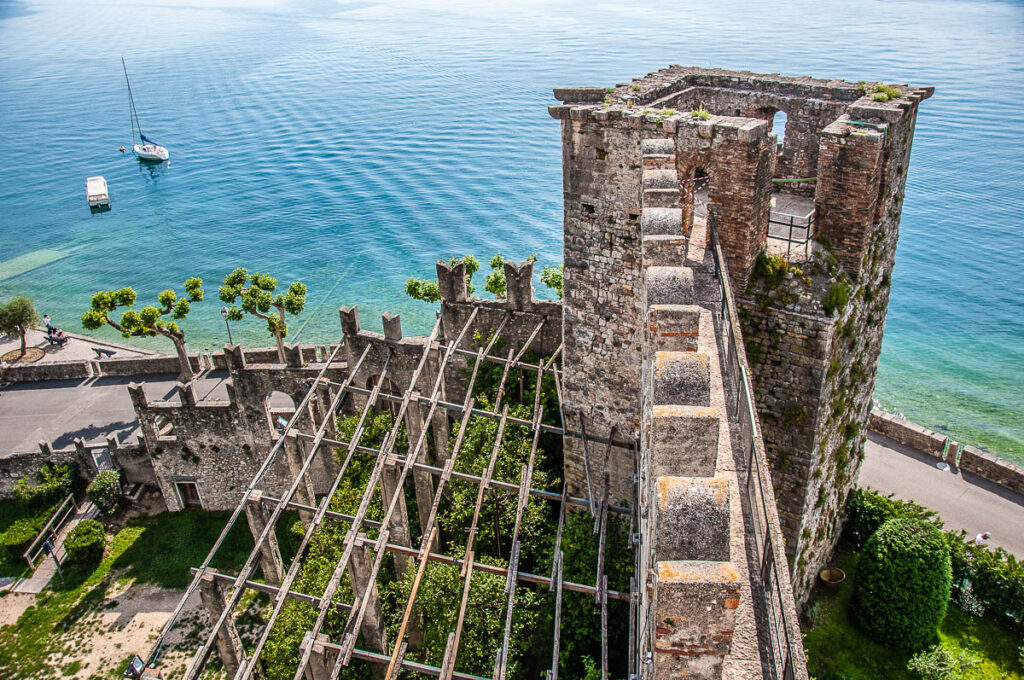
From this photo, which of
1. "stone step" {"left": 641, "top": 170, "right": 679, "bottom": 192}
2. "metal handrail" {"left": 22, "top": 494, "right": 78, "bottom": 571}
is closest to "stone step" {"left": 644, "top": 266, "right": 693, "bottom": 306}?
"stone step" {"left": 641, "top": 170, "right": 679, "bottom": 192}

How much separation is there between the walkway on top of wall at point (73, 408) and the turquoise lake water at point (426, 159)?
9584 mm

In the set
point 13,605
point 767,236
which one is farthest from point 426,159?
point 767,236

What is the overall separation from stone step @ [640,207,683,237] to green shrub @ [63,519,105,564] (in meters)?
19.7

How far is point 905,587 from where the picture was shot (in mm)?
16578

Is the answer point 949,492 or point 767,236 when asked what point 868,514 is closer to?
point 949,492

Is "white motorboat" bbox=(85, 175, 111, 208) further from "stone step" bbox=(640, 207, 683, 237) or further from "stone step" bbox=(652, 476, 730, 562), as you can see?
"stone step" bbox=(652, 476, 730, 562)

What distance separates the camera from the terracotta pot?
1789cm

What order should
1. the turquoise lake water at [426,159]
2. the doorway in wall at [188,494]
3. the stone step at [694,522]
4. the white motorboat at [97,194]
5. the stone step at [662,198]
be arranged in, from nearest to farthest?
the stone step at [694,522] < the stone step at [662,198] < the doorway in wall at [188,494] < the turquoise lake water at [426,159] < the white motorboat at [97,194]

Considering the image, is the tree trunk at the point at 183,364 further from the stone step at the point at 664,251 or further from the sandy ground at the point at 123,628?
the stone step at the point at 664,251

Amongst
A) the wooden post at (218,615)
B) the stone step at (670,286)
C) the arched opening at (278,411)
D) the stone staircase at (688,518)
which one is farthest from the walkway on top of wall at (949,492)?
the wooden post at (218,615)

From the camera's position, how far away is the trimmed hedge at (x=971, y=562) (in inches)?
697

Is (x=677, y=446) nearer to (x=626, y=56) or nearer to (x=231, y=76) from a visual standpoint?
(x=626, y=56)

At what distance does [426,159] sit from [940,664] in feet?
160

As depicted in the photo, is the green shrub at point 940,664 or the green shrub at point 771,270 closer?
the green shrub at point 771,270
